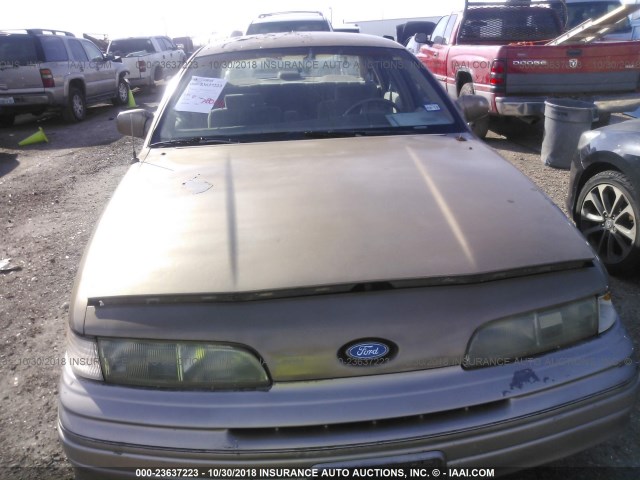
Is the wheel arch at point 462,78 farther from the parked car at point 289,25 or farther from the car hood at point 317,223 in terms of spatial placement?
the car hood at point 317,223

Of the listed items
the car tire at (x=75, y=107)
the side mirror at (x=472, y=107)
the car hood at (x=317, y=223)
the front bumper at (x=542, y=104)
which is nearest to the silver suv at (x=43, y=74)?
the car tire at (x=75, y=107)

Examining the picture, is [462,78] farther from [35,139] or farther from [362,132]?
[35,139]

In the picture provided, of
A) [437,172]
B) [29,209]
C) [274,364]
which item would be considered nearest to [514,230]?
[437,172]

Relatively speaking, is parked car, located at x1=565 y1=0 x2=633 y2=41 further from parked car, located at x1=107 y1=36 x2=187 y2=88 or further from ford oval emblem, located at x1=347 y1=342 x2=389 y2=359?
ford oval emblem, located at x1=347 y1=342 x2=389 y2=359

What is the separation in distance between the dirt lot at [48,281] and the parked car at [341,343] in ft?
2.40

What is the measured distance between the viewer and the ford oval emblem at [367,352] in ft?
5.27

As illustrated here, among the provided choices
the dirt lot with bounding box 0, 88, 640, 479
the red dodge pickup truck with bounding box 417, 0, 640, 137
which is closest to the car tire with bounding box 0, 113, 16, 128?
the dirt lot with bounding box 0, 88, 640, 479

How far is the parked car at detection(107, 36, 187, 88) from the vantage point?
16.2m

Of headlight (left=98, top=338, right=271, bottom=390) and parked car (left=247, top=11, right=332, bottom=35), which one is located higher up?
parked car (left=247, top=11, right=332, bottom=35)

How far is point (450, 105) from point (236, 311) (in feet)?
6.90

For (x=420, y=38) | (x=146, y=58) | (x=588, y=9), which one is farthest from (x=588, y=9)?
(x=146, y=58)

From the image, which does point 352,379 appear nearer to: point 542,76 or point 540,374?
point 540,374

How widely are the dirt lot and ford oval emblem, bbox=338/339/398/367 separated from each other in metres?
1.01

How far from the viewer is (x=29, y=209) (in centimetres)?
595
